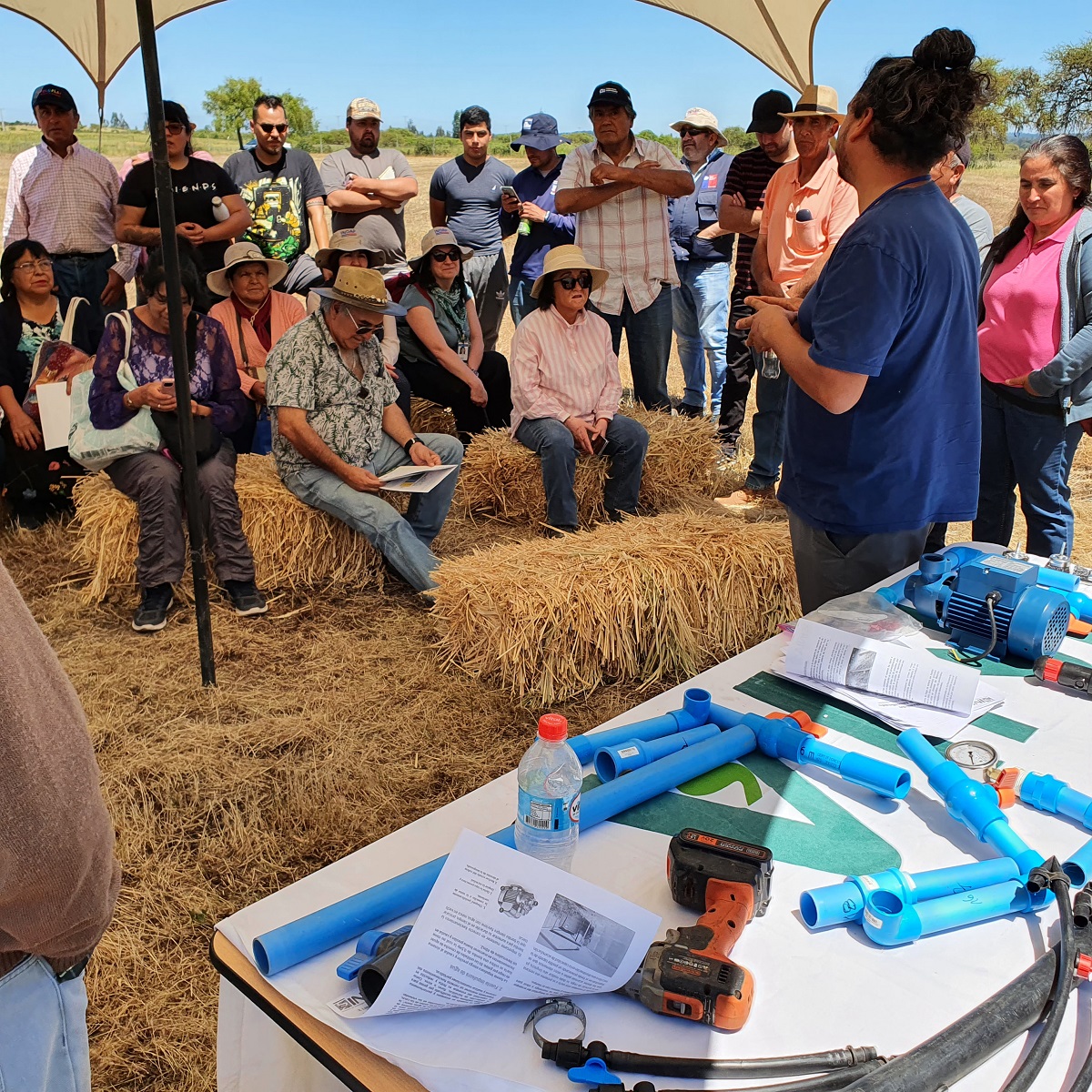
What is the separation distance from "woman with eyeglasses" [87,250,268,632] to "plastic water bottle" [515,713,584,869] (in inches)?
111

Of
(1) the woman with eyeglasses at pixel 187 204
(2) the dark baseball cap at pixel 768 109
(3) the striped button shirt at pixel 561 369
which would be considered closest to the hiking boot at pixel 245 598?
(3) the striped button shirt at pixel 561 369

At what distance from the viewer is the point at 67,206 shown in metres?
5.21

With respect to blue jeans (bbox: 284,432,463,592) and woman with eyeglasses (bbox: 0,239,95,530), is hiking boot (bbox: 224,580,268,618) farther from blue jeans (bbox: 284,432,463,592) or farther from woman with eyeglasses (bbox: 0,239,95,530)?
woman with eyeglasses (bbox: 0,239,95,530)


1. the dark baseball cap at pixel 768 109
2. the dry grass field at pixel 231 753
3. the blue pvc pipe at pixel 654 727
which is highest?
the dark baseball cap at pixel 768 109

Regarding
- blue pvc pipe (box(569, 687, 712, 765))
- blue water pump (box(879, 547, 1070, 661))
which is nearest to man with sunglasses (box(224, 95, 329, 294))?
blue water pump (box(879, 547, 1070, 661))

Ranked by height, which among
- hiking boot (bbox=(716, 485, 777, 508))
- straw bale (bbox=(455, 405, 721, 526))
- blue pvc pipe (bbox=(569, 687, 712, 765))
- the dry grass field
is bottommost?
the dry grass field

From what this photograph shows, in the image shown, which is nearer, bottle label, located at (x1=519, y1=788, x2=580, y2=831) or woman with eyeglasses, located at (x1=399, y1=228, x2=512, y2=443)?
bottle label, located at (x1=519, y1=788, x2=580, y2=831)

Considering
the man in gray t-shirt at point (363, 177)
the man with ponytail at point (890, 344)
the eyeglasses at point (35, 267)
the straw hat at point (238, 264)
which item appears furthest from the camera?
the man in gray t-shirt at point (363, 177)

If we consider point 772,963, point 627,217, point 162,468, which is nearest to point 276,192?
point 627,217

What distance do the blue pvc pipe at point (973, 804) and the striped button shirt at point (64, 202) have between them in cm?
489

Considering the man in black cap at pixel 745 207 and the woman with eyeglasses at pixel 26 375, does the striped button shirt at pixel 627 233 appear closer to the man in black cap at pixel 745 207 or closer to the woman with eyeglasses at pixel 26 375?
the man in black cap at pixel 745 207

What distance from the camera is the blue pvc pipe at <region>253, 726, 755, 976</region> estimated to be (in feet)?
3.88

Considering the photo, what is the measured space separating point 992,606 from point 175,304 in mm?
2346

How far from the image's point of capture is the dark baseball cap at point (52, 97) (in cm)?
511
